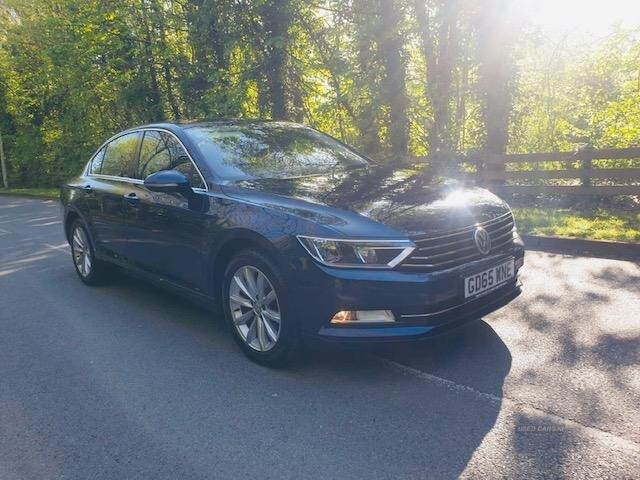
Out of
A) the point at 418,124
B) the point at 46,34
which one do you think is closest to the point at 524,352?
the point at 418,124

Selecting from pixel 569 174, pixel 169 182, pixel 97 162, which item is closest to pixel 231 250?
pixel 169 182

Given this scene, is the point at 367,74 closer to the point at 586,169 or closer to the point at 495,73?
the point at 495,73

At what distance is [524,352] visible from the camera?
393cm

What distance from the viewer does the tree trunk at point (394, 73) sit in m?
11.6

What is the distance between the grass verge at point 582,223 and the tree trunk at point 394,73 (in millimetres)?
3525

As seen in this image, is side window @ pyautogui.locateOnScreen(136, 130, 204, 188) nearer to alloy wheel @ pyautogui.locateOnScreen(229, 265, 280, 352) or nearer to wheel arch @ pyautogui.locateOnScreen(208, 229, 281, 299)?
wheel arch @ pyautogui.locateOnScreen(208, 229, 281, 299)

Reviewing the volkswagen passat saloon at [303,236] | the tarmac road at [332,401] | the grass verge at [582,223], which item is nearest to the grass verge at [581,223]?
the grass verge at [582,223]

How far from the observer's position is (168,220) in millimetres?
4668

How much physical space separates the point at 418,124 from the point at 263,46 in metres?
4.55

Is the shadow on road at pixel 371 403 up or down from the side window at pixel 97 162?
down

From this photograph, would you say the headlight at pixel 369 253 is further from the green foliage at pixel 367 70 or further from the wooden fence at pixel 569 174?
the green foliage at pixel 367 70

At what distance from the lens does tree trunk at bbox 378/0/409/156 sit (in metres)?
11.6

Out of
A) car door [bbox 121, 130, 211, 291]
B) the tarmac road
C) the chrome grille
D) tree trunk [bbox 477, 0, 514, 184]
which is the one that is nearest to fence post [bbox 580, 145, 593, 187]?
tree trunk [bbox 477, 0, 514, 184]

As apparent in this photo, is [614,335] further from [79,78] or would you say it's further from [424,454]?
[79,78]
